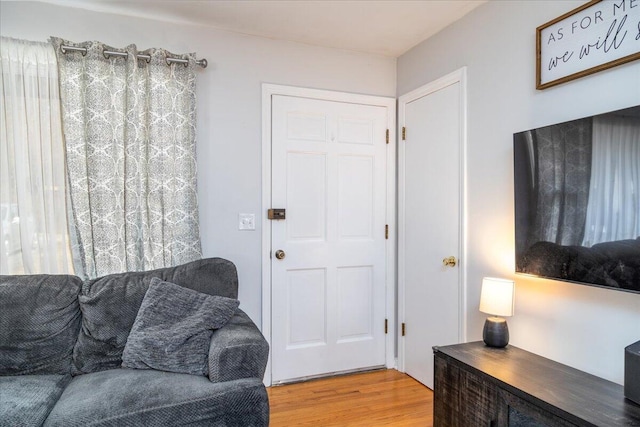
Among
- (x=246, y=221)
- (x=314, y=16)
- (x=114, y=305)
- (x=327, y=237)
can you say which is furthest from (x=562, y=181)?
(x=114, y=305)

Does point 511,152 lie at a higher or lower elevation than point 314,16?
lower

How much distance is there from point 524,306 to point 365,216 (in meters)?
1.36

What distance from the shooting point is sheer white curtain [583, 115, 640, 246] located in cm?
149

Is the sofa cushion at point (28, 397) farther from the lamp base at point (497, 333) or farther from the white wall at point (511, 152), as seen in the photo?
the white wall at point (511, 152)

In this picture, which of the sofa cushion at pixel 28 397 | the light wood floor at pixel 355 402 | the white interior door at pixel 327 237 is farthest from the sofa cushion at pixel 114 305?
the light wood floor at pixel 355 402

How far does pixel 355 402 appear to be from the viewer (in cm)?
258

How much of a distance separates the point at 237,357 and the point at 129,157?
146 centimetres

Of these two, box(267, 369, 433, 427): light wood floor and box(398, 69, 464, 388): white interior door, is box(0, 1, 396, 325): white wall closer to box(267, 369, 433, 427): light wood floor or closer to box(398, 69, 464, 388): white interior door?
box(267, 369, 433, 427): light wood floor

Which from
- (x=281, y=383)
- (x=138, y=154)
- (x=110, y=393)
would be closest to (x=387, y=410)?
(x=281, y=383)

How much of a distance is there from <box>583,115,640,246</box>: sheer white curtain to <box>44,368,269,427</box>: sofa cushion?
5.16 feet

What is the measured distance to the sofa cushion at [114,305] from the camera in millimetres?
2006

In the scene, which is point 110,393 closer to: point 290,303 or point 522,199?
point 290,303

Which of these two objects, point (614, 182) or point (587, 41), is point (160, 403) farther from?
point (587, 41)

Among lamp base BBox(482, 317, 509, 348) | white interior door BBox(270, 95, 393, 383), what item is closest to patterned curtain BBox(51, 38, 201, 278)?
white interior door BBox(270, 95, 393, 383)
